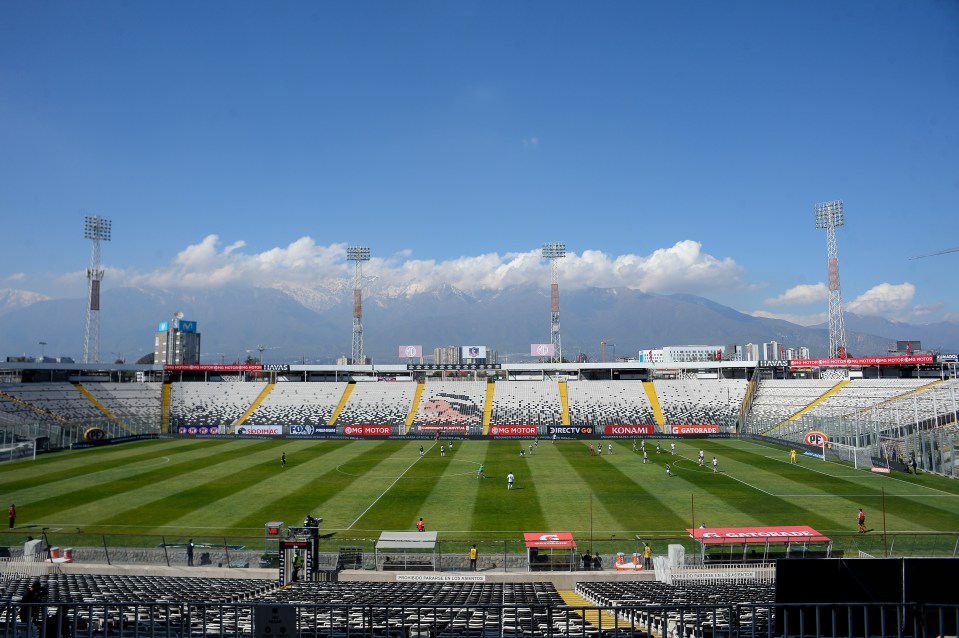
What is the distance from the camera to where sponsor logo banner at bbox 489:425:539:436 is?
70.5 m

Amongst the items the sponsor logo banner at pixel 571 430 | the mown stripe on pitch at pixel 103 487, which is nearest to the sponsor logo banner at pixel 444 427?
the sponsor logo banner at pixel 571 430

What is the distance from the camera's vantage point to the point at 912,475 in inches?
1730

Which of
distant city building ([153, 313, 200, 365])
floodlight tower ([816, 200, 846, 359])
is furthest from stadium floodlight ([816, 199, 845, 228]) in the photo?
distant city building ([153, 313, 200, 365])

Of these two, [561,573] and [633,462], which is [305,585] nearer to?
[561,573]

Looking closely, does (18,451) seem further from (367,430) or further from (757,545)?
(757,545)

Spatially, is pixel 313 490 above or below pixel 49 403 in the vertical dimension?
below

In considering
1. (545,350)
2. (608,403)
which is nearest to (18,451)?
(608,403)

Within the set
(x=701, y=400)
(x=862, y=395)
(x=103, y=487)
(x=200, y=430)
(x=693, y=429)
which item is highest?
(x=862, y=395)

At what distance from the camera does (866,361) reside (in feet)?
239

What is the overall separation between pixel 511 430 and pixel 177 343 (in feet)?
488

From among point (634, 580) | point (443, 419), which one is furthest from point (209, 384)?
point (634, 580)

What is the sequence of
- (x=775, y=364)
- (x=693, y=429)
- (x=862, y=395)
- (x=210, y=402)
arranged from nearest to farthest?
1. (x=862, y=395)
2. (x=693, y=429)
3. (x=210, y=402)
4. (x=775, y=364)

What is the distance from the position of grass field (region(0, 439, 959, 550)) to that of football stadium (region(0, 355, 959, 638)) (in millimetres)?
268

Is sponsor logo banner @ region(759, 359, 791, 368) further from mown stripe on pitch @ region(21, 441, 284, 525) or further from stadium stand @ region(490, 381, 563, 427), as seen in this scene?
mown stripe on pitch @ region(21, 441, 284, 525)
